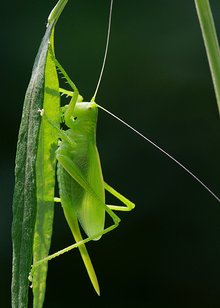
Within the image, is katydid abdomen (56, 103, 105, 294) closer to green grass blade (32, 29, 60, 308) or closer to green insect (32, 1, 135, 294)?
green insect (32, 1, 135, 294)

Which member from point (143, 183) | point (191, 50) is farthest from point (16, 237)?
point (191, 50)

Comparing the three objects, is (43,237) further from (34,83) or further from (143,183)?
(143,183)

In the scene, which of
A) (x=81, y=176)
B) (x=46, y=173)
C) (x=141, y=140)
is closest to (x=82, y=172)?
(x=81, y=176)

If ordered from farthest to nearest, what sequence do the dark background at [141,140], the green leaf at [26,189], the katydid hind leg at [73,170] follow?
the dark background at [141,140]
the katydid hind leg at [73,170]
the green leaf at [26,189]

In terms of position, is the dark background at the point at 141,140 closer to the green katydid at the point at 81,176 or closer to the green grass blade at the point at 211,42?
the green katydid at the point at 81,176

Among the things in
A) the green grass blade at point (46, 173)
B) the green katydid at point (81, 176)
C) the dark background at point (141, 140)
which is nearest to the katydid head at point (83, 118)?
the green katydid at point (81, 176)
